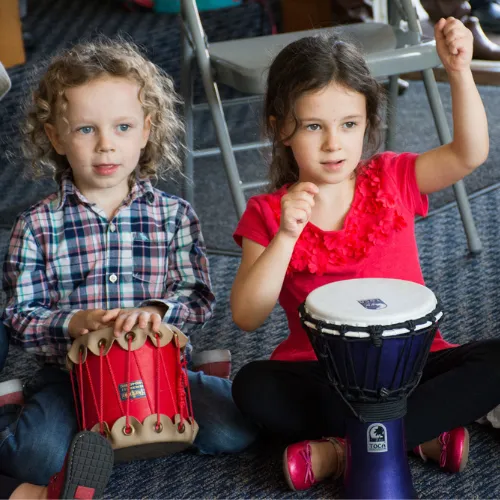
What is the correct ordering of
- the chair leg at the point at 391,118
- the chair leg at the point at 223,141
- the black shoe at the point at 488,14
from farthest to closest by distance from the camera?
1. the black shoe at the point at 488,14
2. the chair leg at the point at 391,118
3. the chair leg at the point at 223,141

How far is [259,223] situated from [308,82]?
0.27 metres

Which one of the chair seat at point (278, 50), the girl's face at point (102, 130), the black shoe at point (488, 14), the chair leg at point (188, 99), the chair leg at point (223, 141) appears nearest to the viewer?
the girl's face at point (102, 130)

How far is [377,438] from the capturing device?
1.42 metres

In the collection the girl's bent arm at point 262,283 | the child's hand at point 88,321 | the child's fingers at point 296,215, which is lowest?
the child's hand at point 88,321

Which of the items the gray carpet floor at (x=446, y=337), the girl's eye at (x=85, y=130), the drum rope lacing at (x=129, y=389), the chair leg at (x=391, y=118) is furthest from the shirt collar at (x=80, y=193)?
the chair leg at (x=391, y=118)

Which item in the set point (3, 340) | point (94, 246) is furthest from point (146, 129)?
point (3, 340)

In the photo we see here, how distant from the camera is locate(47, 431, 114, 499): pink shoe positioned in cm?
137

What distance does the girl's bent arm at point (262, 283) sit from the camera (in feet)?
4.83

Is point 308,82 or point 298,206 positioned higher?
point 308,82

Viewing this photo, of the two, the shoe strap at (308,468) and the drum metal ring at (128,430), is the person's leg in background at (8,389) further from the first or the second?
the shoe strap at (308,468)

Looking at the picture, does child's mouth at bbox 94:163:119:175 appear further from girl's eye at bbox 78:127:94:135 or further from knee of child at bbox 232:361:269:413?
knee of child at bbox 232:361:269:413

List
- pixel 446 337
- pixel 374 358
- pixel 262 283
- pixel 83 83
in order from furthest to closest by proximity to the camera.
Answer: pixel 446 337, pixel 83 83, pixel 262 283, pixel 374 358

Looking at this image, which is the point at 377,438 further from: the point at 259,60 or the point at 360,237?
the point at 259,60

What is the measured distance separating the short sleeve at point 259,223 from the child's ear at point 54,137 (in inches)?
15.4
